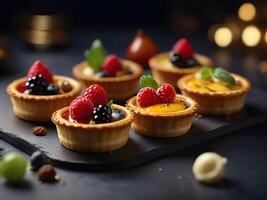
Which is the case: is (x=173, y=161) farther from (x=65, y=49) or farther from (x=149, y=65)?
(x=65, y=49)

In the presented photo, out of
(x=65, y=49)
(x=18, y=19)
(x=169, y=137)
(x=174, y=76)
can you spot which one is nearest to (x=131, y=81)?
(x=174, y=76)

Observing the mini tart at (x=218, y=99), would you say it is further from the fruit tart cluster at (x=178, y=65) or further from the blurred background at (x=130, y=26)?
the blurred background at (x=130, y=26)

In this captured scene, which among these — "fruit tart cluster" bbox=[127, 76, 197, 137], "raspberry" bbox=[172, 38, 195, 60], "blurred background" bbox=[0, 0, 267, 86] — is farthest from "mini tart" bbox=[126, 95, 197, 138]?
"blurred background" bbox=[0, 0, 267, 86]

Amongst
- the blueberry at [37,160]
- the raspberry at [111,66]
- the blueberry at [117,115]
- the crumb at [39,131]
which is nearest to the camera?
the blueberry at [37,160]

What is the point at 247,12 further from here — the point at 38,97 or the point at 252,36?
the point at 38,97

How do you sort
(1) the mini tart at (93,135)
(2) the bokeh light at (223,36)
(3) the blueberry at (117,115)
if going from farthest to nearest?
(2) the bokeh light at (223,36) → (3) the blueberry at (117,115) → (1) the mini tart at (93,135)

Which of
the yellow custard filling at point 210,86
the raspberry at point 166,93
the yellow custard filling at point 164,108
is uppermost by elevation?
the raspberry at point 166,93

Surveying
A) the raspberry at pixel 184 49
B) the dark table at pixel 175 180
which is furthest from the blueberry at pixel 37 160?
the raspberry at pixel 184 49
